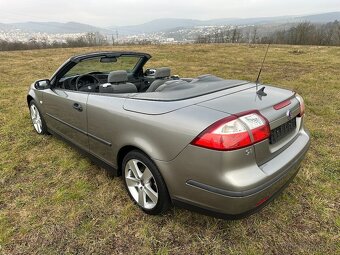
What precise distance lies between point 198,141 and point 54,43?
2851cm

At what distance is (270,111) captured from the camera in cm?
213

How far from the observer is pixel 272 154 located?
2119 millimetres

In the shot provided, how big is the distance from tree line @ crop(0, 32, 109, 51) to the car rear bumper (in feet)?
86.9

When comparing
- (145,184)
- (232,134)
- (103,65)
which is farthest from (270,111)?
(103,65)

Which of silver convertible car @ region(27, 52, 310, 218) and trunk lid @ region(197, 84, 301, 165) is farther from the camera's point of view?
trunk lid @ region(197, 84, 301, 165)

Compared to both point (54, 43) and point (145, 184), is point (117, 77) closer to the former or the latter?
point (145, 184)

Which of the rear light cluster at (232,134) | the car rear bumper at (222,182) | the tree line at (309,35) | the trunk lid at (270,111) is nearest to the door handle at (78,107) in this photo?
the car rear bumper at (222,182)

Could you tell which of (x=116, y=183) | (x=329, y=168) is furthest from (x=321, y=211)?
(x=116, y=183)

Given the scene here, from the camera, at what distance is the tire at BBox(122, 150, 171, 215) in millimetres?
2285

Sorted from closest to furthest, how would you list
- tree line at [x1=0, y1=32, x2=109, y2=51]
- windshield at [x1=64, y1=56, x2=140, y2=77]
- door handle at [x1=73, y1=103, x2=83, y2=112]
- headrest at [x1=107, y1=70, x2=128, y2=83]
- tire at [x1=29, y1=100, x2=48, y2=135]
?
door handle at [x1=73, y1=103, x2=83, y2=112] < headrest at [x1=107, y1=70, x2=128, y2=83] < windshield at [x1=64, y1=56, x2=140, y2=77] < tire at [x1=29, y1=100, x2=48, y2=135] < tree line at [x1=0, y1=32, x2=109, y2=51]

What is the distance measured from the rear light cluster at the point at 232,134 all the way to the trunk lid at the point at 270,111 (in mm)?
79

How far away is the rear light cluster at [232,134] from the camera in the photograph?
1854 millimetres

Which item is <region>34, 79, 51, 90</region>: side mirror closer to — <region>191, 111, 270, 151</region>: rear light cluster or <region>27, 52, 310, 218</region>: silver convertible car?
<region>27, 52, 310, 218</region>: silver convertible car

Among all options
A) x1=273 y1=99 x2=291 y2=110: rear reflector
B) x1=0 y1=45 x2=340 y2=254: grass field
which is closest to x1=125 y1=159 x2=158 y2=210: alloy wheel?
x1=0 y1=45 x2=340 y2=254: grass field
